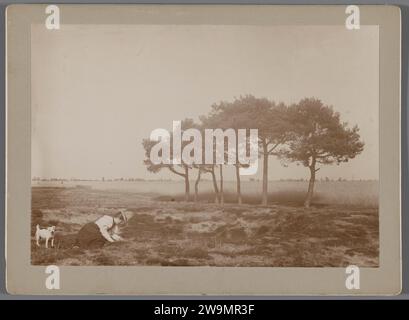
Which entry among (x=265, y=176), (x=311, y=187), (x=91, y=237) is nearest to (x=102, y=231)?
(x=91, y=237)

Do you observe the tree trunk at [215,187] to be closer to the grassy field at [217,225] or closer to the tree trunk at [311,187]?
the grassy field at [217,225]

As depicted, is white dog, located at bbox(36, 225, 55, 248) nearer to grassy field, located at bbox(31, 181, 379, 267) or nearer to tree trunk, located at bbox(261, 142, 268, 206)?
grassy field, located at bbox(31, 181, 379, 267)

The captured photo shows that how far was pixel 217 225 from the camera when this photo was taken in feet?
5.28

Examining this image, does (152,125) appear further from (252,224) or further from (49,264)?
(49,264)

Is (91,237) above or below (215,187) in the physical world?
below

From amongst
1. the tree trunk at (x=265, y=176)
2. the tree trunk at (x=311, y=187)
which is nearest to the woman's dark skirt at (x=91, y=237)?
the tree trunk at (x=265, y=176)

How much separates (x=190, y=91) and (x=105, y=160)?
1.16 ft

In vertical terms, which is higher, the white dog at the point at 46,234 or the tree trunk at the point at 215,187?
the tree trunk at the point at 215,187

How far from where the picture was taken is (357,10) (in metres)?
1.60

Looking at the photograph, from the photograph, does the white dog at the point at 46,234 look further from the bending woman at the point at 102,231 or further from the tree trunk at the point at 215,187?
the tree trunk at the point at 215,187

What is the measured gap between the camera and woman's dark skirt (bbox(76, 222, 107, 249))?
1611 millimetres

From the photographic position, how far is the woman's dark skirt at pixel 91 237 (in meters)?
1.61

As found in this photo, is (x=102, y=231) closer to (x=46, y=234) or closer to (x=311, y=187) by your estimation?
(x=46, y=234)

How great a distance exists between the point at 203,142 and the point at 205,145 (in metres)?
0.01
